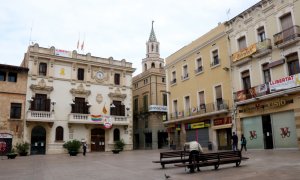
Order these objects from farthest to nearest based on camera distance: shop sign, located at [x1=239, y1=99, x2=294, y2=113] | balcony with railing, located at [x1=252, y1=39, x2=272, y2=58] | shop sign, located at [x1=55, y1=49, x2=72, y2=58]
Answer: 1. shop sign, located at [x1=55, y1=49, x2=72, y2=58]
2. balcony with railing, located at [x1=252, y1=39, x2=272, y2=58]
3. shop sign, located at [x1=239, y1=99, x2=294, y2=113]

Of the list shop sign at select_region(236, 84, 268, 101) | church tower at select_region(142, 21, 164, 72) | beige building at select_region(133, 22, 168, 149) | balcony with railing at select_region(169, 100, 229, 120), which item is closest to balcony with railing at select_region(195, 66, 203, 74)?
balcony with railing at select_region(169, 100, 229, 120)

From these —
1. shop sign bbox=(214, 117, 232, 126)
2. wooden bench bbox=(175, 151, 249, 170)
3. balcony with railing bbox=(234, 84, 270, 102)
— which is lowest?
wooden bench bbox=(175, 151, 249, 170)

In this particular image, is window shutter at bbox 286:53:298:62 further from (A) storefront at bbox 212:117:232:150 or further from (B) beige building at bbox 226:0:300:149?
(A) storefront at bbox 212:117:232:150

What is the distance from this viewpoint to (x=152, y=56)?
207 feet

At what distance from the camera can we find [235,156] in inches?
477

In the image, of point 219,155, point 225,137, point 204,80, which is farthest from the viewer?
point 204,80

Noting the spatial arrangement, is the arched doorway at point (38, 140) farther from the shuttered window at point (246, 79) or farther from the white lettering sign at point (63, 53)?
the shuttered window at point (246, 79)

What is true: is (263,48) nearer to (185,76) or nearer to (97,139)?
(185,76)

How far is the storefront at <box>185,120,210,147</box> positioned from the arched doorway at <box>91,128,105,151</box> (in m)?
12.4

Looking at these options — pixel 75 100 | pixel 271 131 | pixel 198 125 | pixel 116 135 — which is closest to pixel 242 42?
pixel 271 131

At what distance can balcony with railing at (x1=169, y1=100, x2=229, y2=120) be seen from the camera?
85.3 ft

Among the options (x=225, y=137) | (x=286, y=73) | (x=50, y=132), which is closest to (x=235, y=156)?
(x=286, y=73)

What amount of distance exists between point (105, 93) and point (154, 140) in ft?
37.4

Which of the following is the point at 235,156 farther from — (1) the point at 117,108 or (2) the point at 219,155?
(1) the point at 117,108
